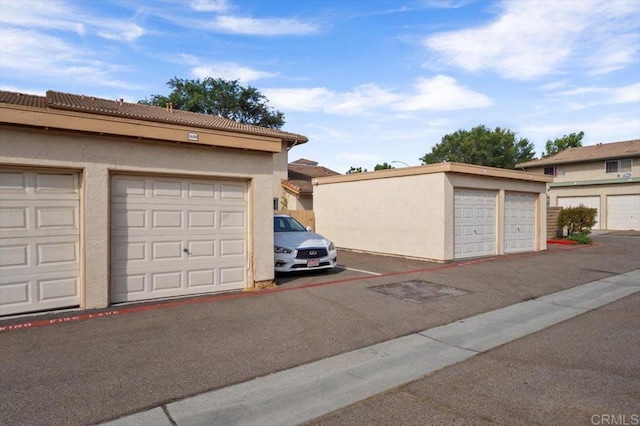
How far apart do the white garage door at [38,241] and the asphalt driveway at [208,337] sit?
0.43 metres

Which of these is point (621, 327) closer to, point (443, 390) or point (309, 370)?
point (443, 390)

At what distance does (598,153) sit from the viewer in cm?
3338

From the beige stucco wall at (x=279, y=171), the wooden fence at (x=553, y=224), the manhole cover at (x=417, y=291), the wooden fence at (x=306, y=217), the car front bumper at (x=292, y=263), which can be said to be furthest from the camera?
the beige stucco wall at (x=279, y=171)

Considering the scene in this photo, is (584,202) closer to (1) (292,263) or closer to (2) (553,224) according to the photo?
(2) (553,224)

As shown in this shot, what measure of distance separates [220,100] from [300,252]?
1249 inches

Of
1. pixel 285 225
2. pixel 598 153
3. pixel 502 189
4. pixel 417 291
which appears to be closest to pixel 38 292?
Answer: pixel 285 225

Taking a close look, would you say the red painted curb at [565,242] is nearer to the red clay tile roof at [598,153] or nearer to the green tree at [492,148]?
the red clay tile roof at [598,153]

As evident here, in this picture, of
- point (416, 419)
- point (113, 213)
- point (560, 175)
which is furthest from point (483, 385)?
point (560, 175)

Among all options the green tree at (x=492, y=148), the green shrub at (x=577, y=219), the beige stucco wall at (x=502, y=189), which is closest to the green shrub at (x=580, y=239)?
the green shrub at (x=577, y=219)

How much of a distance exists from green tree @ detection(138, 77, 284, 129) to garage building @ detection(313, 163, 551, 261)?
79.5 ft

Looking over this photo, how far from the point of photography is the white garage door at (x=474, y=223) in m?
13.2

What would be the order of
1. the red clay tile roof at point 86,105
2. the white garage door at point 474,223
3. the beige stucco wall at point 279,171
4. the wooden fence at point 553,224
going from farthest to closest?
1. the beige stucco wall at point 279,171
2. the wooden fence at point 553,224
3. the red clay tile roof at point 86,105
4. the white garage door at point 474,223

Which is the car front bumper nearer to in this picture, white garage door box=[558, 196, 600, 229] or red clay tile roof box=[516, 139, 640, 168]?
white garage door box=[558, 196, 600, 229]
